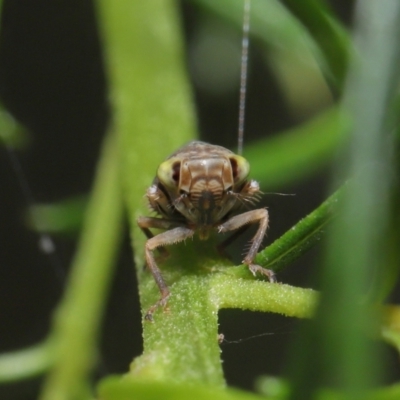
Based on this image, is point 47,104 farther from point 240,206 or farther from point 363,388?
point 363,388

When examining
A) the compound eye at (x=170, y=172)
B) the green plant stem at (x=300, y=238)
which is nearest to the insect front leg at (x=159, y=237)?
the compound eye at (x=170, y=172)

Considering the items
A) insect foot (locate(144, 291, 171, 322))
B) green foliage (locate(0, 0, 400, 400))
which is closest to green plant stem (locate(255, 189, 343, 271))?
green foliage (locate(0, 0, 400, 400))

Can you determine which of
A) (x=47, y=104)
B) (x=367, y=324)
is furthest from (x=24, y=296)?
(x=367, y=324)

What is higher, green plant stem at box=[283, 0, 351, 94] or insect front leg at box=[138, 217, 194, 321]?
green plant stem at box=[283, 0, 351, 94]

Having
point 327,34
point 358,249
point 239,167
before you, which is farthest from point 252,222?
point 358,249

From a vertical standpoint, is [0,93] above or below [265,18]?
below

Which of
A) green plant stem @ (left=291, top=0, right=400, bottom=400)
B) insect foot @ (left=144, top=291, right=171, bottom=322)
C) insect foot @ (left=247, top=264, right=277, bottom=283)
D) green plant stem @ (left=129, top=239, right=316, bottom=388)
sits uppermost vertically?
green plant stem @ (left=291, top=0, right=400, bottom=400)

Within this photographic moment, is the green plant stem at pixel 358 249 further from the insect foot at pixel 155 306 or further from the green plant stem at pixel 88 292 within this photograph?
the green plant stem at pixel 88 292

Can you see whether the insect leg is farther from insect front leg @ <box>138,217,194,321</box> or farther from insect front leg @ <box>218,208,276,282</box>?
insect front leg @ <box>218,208,276,282</box>
